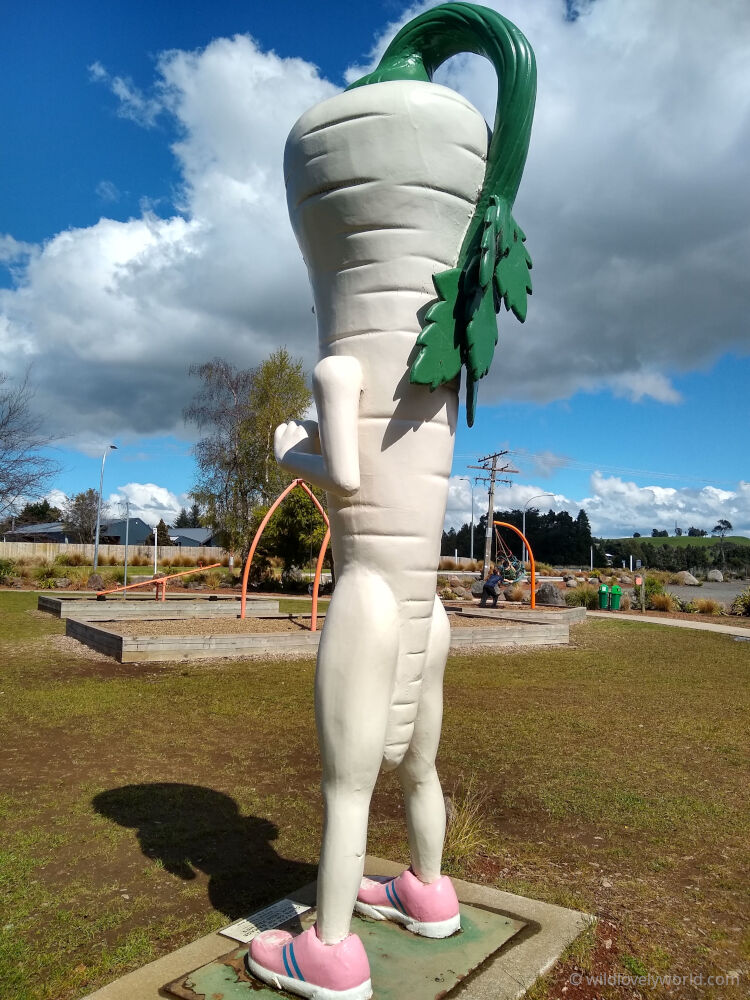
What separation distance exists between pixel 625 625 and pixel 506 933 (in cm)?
1468

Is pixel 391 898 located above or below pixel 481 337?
below

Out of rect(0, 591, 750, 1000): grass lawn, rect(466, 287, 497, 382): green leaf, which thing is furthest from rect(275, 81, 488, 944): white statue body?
rect(0, 591, 750, 1000): grass lawn

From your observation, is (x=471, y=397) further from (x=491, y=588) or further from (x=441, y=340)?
(x=491, y=588)

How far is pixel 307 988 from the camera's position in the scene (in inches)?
93.7

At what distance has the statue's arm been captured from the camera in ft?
8.33

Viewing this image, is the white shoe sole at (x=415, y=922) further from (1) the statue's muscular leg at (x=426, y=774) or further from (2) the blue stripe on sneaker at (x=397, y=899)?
(1) the statue's muscular leg at (x=426, y=774)

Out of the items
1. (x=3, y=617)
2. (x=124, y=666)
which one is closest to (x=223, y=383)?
(x=3, y=617)

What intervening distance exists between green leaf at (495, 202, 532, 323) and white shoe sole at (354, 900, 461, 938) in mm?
2347

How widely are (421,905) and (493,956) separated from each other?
0.31 metres

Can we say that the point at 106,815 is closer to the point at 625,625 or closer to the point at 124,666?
the point at 124,666

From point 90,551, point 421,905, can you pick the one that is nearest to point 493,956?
point 421,905

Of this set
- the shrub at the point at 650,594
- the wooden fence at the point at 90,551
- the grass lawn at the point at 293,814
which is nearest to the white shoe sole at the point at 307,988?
the grass lawn at the point at 293,814

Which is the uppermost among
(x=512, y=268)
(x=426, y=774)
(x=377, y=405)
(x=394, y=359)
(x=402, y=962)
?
(x=512, y=268)

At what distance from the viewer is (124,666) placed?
9.59m
